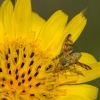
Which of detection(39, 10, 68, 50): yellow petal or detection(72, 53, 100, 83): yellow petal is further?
detection(39, 10, 68, 50): yellow petal

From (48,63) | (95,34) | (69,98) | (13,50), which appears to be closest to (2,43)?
(13,50)

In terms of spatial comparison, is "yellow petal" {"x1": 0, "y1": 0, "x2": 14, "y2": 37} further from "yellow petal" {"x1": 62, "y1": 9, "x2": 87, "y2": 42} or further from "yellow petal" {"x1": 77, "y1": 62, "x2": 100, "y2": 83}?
"yellow petal" {"x1": 77, "y1": 62, "x2": 100, "y2": 83}

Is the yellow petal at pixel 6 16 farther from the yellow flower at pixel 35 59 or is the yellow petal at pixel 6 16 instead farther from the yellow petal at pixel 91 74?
the yellow petal at pixel 91 74

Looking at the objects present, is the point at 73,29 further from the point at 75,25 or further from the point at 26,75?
the point at 26,75

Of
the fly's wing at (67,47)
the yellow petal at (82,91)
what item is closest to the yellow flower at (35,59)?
the yellow petal at (82,91)

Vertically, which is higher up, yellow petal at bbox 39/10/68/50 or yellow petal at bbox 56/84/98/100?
yellow petal at bbox 39/10/68/50

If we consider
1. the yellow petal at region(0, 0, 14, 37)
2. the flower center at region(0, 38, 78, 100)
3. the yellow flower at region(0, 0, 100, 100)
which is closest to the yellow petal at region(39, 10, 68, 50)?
the yellow flower at region(0, 0, 100, 100)

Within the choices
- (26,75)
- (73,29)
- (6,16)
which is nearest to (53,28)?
(73,29)

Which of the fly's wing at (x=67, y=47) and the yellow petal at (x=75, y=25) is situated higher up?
the yellow petal at (x=75, y=25)
